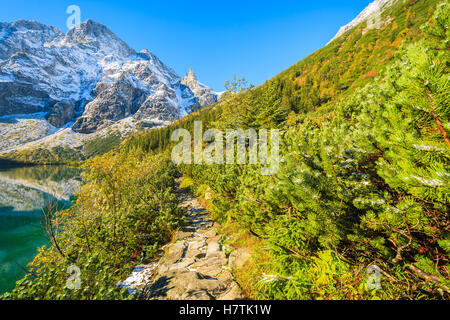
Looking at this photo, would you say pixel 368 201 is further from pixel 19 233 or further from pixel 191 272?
pixel 19 233

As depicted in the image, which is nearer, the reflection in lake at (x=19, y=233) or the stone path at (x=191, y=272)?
the stone path at (x=191, y=272)

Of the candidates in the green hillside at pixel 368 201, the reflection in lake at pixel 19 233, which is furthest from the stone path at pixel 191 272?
the reflection in lake at pixel 19 233

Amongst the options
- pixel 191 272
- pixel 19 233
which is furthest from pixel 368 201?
pixel 19 233

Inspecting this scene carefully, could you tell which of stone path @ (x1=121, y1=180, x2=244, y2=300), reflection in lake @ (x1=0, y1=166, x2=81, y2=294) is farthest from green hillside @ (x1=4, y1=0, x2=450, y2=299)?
reflection in lake @ (x1=0, y1=166, x2=81, y2=294)

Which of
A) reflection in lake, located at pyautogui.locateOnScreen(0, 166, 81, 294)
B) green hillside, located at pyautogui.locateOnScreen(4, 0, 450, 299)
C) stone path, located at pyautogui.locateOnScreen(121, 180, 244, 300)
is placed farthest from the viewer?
reflection in lake, located at pyautogui.locateOnScreen(0, 166, 81, 294)

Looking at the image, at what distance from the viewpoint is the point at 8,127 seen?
612ft

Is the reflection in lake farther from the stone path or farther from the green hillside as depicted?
the green hillside

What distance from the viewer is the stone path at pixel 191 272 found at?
12.4 ft

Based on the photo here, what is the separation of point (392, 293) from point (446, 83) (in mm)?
2518

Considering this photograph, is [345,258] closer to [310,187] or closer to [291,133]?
[310,187]

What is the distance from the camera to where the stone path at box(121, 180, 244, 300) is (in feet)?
12.4

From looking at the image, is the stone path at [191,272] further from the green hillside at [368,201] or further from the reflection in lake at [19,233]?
the reflection in lake at [19,233]
